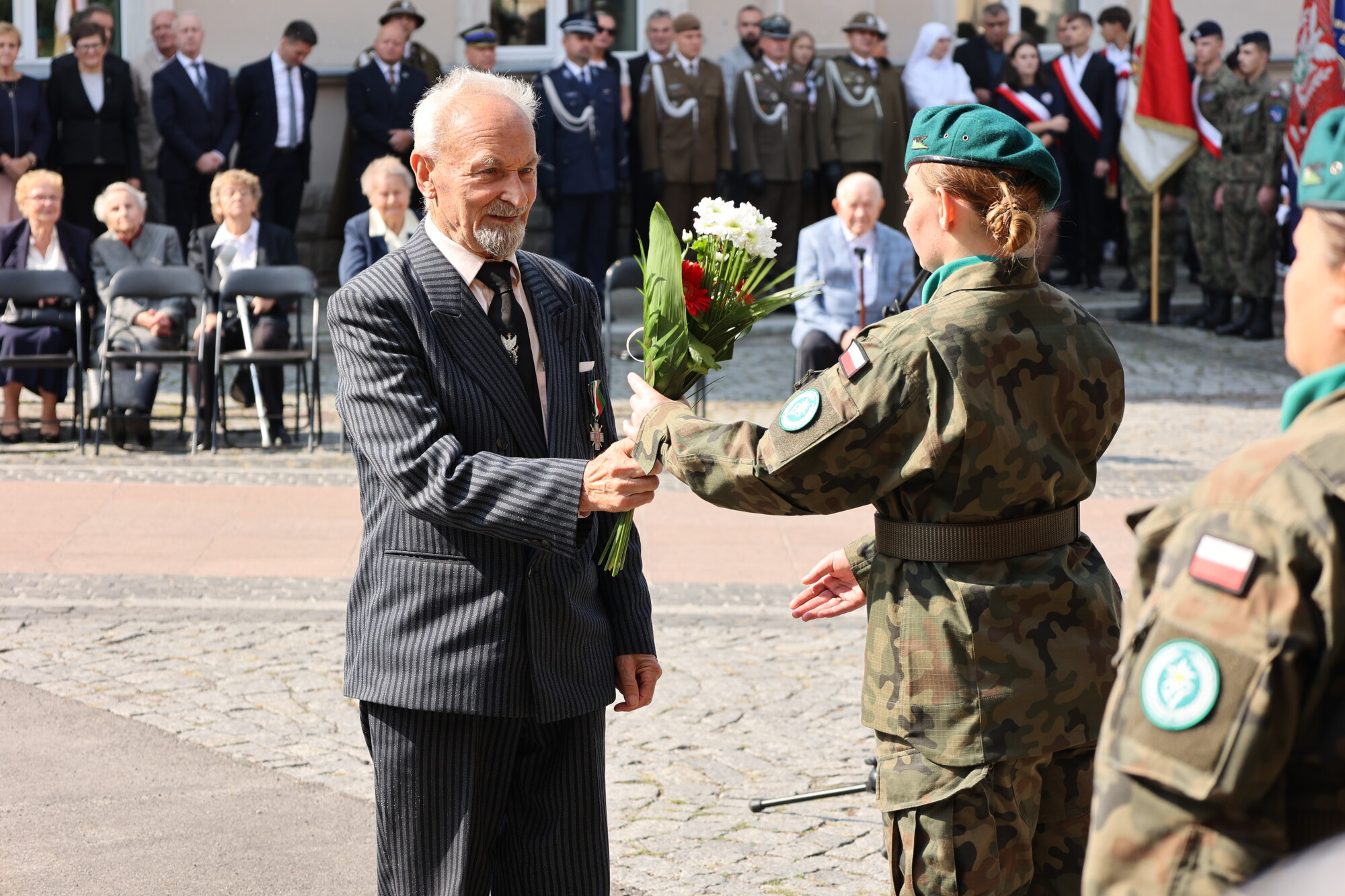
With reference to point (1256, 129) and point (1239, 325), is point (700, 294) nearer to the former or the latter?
point (1256, 129)

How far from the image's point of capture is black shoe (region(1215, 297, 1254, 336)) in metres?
16.0

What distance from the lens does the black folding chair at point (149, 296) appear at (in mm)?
10789

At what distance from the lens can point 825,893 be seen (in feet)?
14.5

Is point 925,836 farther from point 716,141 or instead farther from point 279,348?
point 716,141

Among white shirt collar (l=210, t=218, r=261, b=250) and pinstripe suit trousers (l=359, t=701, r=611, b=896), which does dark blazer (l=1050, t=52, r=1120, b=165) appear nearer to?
white shirt collar (l=210, t=218, r=261, b=250)

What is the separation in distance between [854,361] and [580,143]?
12761 mm

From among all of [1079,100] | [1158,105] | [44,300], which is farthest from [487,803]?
[1079,100]

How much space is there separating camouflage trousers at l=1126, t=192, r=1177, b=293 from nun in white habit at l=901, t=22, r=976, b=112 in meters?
2.03

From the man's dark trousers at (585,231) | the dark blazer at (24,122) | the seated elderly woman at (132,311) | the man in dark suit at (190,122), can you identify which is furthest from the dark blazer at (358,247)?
the man's dark trousers at (585,231)

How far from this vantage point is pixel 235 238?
11.4 meters

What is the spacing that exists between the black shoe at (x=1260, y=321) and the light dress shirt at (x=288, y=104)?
9128 millimetres

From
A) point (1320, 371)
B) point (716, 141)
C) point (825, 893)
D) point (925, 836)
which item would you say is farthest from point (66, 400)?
point (1320, 371)

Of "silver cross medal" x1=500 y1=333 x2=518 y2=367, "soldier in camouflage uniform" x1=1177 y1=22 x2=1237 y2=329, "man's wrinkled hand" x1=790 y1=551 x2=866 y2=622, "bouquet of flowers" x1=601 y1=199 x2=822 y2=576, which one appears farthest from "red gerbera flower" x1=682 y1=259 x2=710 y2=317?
"soldier in camouflage uniform" x1=1177 y1=22 x2=1237 y2=329

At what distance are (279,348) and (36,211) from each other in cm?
193
